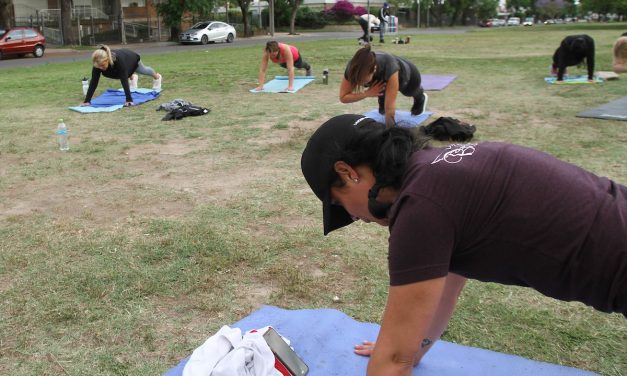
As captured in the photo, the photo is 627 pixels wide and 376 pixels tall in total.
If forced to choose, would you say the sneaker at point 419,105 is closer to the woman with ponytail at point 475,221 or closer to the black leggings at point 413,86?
the black leggings at point 413,86

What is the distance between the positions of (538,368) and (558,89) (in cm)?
884

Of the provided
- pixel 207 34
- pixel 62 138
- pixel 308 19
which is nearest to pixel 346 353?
pixel 62 138

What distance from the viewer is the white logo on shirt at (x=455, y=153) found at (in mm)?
1417

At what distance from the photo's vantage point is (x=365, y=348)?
2561 mm

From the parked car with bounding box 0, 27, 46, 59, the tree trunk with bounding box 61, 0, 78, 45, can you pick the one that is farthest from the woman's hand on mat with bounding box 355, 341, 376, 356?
the tree trunk with bounding box 61, 0, 78, 45

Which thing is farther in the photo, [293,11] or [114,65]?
[293,11]

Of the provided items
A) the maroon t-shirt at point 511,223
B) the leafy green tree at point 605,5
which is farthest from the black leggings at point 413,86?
the leafy green tree at point 605,5

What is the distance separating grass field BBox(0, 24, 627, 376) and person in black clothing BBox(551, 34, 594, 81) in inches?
100

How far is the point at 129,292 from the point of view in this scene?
317 cm

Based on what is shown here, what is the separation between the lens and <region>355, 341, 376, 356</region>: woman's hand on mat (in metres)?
2.54

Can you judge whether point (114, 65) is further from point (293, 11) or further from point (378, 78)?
point (293, 11)

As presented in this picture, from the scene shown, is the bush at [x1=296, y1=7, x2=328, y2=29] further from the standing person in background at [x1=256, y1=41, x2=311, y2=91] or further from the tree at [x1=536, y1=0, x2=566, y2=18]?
the tree at [x1=536, y1=0, x2=566, y2=18]

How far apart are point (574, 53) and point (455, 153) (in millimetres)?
10482

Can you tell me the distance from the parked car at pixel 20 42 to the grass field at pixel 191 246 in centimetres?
1613
